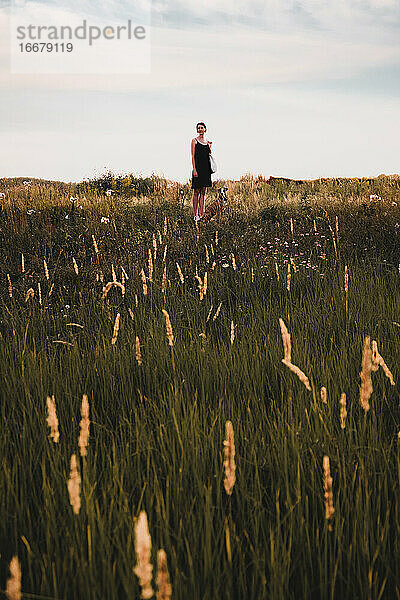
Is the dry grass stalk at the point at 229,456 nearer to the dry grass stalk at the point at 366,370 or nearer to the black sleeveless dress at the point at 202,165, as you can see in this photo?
the dry grass stalk at the point at 366,370

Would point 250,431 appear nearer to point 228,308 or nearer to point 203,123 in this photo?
point 228,308

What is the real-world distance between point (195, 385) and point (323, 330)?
4.87 ft

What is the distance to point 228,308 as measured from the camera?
531cm

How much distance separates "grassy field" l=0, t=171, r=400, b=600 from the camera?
60.8 inches

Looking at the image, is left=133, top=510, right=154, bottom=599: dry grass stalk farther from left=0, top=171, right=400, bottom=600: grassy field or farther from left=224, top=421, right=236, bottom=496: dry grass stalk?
left=0, top=171, right=400, bottom=600: grassy field

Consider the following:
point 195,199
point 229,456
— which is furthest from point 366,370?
point 195,199

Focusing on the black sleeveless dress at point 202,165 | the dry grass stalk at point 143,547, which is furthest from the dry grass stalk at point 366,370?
the black sleeveless dress at point 202,165

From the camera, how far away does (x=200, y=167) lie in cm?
1192

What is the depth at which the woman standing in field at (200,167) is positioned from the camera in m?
11.5

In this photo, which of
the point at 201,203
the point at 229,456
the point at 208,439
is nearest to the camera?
the point at 229,456

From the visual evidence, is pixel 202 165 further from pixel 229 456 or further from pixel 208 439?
pixel 229 456

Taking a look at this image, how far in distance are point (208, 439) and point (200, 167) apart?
10379 millimetres

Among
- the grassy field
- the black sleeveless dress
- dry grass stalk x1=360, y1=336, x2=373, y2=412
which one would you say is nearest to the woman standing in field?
the black sleeveless dress

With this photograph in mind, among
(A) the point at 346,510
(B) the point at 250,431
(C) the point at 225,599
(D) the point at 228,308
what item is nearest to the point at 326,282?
(D) the point at 228,308
